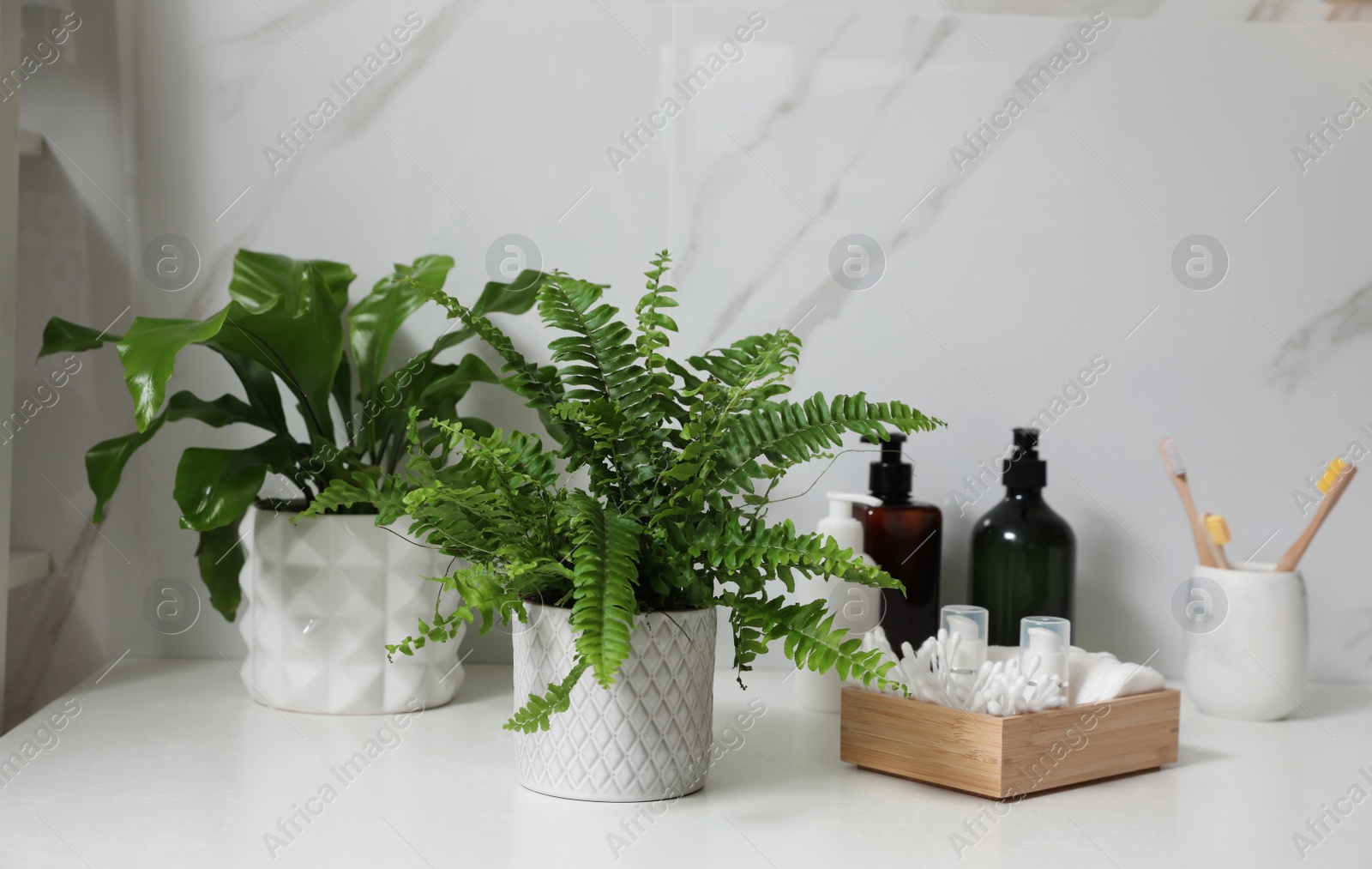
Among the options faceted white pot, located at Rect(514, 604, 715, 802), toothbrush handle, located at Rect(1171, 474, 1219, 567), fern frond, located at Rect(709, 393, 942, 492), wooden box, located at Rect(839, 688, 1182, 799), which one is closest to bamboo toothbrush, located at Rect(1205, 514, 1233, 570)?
toothbrush handle, located at Rect(1171, 474, 1219, 567)

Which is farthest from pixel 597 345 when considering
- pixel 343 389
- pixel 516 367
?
pixel 343 389

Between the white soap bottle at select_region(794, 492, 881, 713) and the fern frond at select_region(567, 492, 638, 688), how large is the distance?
0.32 m

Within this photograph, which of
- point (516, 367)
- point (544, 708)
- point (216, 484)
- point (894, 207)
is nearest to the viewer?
point (544, 708)

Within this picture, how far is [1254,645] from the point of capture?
3.31 feet

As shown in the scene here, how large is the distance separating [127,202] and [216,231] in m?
0.09

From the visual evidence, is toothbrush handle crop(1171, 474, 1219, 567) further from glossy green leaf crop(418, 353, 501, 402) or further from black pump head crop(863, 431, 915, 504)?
glossy green leaf crop(418, 353, 501, 402)

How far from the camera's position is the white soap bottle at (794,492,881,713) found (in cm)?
99

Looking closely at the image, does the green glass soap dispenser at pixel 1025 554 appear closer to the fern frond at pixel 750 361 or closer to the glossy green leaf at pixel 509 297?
the fern frond at pixel 750 361

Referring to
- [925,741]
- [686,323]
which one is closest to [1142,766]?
[925,741]

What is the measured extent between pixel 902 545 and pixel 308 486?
0.57 m

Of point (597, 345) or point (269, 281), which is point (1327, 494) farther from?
point (269, 281)

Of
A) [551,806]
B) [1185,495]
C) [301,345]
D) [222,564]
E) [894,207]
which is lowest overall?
[551,806]

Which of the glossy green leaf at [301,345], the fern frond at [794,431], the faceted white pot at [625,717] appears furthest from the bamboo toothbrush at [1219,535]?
the glossy green leaf at [301,345]

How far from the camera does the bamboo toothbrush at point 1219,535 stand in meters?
1.04
